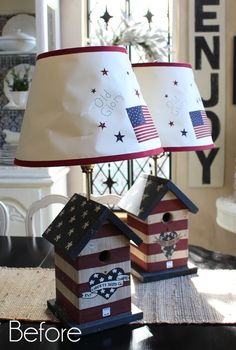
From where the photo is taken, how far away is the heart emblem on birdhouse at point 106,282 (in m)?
1.05

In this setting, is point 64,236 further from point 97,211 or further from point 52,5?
point 52,5

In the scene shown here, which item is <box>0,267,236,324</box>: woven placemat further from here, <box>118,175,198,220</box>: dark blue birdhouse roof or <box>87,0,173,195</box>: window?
<box>87,0,173,195</box>: window

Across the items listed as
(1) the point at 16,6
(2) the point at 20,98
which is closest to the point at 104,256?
(2) the point at 20,98

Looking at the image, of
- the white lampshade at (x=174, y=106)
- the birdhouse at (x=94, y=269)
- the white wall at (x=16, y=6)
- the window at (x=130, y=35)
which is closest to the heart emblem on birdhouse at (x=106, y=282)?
the birdhouse at (x=94, y=269)

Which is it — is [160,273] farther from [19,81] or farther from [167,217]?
[19,81]

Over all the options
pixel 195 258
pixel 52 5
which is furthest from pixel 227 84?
pixel 195 258

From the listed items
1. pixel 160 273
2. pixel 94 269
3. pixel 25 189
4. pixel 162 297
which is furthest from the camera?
pixel 25 189

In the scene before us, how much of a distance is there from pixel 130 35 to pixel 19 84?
0.66 meters

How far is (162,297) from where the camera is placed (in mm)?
1188

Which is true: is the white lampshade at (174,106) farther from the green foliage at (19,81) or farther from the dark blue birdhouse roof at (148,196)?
the green foliage at (19,81)

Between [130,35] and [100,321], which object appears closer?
[100,321]

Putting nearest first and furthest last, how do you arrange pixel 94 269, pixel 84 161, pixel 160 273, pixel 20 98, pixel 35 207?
pixel 84 161
pixel 94 269
pixel 160 273
pixel 35 207
pixel 20 98

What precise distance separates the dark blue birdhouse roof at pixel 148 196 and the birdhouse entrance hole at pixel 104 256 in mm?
219

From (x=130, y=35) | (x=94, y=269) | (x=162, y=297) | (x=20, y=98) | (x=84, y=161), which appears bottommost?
(x=162, y=297)
